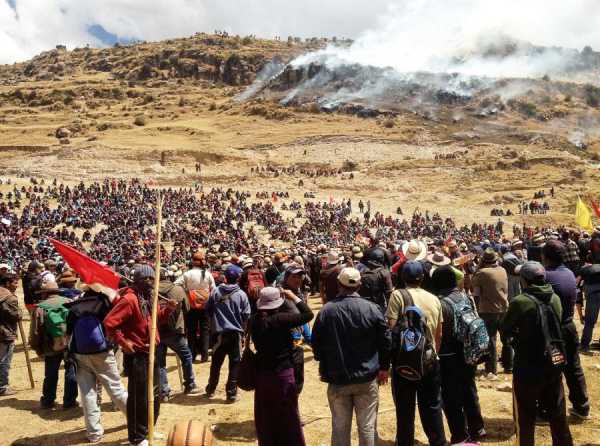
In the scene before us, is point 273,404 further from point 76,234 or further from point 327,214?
point 327,214

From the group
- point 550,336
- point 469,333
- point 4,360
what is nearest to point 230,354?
point 469,333

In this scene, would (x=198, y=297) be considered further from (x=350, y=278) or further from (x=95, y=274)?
(x=350, y=278)

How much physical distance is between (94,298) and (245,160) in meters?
57.5

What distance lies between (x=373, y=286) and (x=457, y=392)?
196cm

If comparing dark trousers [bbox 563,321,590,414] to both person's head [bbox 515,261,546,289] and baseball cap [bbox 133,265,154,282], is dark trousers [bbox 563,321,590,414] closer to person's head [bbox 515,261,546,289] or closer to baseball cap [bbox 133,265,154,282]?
person's head [bbox 515,261,546,289]

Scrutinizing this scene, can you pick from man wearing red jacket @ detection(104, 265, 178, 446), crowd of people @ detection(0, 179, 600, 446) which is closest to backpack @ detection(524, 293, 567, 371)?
crowd of people @ detection(0, 179, 600, 446)

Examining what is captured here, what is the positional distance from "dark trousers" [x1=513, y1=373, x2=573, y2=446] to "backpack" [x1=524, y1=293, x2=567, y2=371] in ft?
0.39

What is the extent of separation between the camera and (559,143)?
238 feet

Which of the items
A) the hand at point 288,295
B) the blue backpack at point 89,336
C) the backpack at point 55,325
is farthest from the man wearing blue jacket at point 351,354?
the backpack at point 55,325

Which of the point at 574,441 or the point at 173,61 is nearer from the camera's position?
the point at 574,441

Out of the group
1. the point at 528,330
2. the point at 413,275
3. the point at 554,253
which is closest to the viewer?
the point at 528,330

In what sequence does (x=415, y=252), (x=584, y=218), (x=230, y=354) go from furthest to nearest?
1. (x=584, y=218)
2. (x=415, y=252)
3. (x=230, y=354)

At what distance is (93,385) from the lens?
550cm

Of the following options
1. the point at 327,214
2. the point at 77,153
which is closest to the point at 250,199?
the point at 327,214
